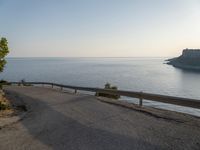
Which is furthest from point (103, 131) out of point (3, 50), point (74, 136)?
point (3, 50)

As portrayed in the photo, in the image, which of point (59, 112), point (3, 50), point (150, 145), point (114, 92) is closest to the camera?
point (150, 145)

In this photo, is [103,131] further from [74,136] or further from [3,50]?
[3,50]

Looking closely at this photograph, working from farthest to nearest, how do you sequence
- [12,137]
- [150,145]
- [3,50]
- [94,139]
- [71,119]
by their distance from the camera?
[3,50] < [71,119] < [12,137] < [94,139] < [150,145]

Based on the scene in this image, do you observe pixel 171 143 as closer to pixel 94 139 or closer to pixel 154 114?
pixel 94 139

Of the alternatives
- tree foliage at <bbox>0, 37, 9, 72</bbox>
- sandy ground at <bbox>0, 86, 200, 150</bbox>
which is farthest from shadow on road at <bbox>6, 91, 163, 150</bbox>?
tree foliage at <bbox>0, 37, 9, 72</bbox>

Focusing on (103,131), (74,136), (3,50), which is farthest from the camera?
(3,50)

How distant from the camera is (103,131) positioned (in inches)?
340

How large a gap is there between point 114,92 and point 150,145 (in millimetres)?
9886

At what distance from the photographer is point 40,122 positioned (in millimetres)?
10961

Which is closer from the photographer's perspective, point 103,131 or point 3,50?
point 103,131

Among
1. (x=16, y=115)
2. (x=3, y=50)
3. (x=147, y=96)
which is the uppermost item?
(x=3, y=50)

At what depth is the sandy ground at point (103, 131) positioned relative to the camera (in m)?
7.22

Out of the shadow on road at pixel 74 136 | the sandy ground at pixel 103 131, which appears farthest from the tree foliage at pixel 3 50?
the shadow on road at pixel 74 136

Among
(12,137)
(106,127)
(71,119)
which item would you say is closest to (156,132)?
(106,127)
